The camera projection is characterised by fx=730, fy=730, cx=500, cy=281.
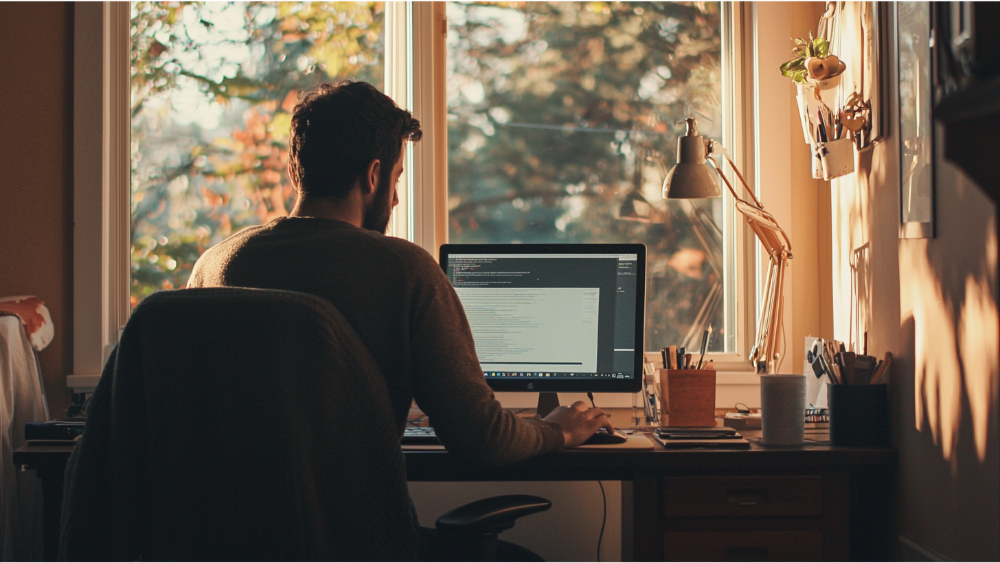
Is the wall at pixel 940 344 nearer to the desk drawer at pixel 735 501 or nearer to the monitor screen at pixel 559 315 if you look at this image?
the desk drawer at pixel 735 501

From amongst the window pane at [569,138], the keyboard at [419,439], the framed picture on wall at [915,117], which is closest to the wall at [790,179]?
the window pane at [569,138]

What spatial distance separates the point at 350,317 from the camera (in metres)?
1.20

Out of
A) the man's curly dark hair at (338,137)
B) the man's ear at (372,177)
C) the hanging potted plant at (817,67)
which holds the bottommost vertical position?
the man's ear at (372,177)

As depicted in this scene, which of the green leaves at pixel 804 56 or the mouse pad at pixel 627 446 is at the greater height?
the green leaves at pixel 804 56

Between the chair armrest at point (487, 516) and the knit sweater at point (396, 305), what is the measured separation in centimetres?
8

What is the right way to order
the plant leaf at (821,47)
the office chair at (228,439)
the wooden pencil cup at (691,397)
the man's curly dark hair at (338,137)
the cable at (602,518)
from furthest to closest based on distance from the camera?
the cable at (602,518), the plant leaf at (821,47), the wooden pencil cup at (691,397), the man's curly dark hair at (338,137), the office chair at (228,439)

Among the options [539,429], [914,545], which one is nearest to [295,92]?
[539,429]

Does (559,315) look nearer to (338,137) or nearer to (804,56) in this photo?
(338,137)

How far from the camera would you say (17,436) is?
2.00 metres

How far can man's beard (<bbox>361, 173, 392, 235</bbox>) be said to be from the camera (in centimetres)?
142

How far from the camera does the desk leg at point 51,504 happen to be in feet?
4.80

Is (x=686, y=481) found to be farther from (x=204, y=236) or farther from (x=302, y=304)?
(x=204, y=236)

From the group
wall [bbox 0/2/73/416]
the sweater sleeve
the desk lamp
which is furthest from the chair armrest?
wall [bbox 0/2/73/416]

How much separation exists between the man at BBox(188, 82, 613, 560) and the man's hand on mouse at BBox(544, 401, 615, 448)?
0.41 feet
